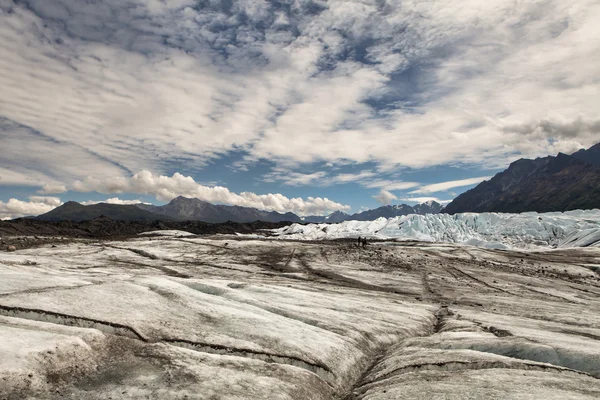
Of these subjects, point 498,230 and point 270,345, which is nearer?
point 270,345

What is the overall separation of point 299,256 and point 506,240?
98515 millimetres

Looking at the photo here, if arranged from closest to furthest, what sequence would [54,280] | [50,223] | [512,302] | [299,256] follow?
[54,280], [512,302], [299,256], [50,223]

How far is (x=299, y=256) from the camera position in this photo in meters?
71.6

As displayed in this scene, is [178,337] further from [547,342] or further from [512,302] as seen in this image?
[512,302]

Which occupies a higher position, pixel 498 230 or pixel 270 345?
pixel 498 230

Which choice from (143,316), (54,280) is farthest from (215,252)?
(143,316)

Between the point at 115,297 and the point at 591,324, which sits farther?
the point at 591,324

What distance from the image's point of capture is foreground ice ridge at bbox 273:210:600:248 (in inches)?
4705

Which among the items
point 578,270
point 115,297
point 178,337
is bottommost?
point 578,270

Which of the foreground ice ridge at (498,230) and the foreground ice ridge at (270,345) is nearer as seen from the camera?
the foreground ice ridge at (270,345)

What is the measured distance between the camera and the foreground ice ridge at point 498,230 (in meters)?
120

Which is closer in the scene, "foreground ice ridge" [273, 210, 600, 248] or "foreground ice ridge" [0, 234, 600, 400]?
"foreground ice ridge" [0, 234, 600, 400]

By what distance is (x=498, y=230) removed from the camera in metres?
145

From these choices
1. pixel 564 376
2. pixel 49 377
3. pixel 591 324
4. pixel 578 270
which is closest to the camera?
pixel 49 377
